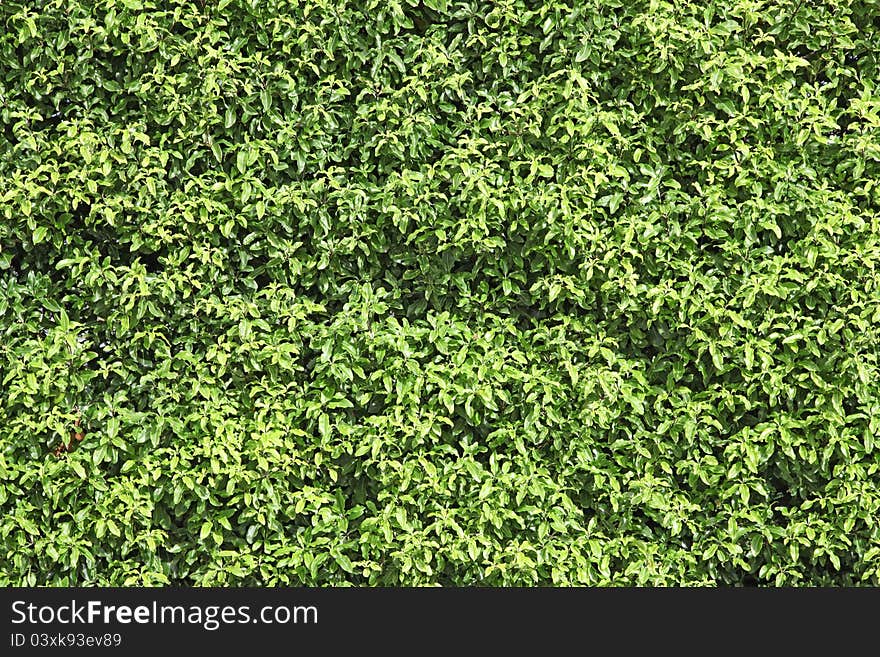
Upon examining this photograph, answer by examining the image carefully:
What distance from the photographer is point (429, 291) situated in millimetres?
3529

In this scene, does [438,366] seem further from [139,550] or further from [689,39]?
[689,39]

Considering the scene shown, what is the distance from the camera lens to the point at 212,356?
343cm

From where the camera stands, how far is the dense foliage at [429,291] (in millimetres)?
3432

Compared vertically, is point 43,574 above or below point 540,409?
below

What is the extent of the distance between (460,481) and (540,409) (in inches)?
15.8

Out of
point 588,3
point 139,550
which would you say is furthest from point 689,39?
point 139,550

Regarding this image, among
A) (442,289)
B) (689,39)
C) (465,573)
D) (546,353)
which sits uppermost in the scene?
(689,39)

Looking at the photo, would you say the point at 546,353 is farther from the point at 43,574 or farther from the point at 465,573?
the point at 43,574

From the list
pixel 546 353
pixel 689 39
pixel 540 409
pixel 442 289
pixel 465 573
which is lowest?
pixel 465 573

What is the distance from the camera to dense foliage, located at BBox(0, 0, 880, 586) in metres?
3.43

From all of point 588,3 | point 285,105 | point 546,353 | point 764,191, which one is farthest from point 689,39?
point 285,105

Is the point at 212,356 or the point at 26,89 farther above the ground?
the point at 26,89

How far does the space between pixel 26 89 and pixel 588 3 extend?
2.12m

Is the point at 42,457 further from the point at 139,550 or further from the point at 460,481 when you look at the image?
the point at 460,481
